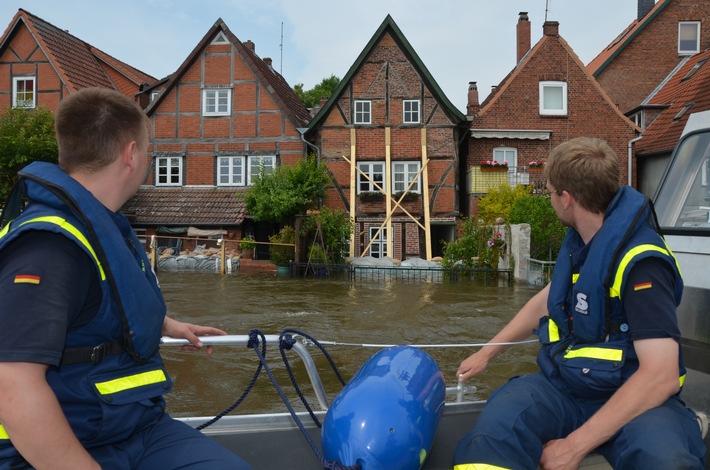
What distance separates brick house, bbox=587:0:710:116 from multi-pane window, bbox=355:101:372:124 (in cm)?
1155

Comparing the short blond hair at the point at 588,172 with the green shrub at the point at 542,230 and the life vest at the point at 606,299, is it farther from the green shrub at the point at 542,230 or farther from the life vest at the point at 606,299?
the green shrub at the point at 542,230

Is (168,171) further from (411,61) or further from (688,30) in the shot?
(688,30)

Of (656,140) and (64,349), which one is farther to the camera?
(656,140)

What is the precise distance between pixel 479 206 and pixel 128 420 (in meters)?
22.5

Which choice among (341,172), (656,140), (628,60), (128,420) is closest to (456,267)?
(341,172)

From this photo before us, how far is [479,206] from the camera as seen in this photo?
77.6ft

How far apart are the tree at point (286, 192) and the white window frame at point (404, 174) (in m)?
2.82

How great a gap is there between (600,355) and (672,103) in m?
25.0

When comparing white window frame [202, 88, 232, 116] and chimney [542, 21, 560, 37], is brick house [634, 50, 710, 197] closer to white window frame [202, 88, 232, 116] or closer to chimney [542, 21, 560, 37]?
chimney [542, 21, 560, 37]

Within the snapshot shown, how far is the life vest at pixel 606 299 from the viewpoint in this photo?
7.55ft

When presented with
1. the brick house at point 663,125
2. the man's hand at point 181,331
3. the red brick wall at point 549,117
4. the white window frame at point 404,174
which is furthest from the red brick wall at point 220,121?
the man's hand at point 181,331

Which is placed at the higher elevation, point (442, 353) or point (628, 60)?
point (628, 60)

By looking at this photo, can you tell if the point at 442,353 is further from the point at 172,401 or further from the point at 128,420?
the point at 128,420

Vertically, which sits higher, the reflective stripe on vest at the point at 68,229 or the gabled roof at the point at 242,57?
the gabled roof at the point at 242,57
